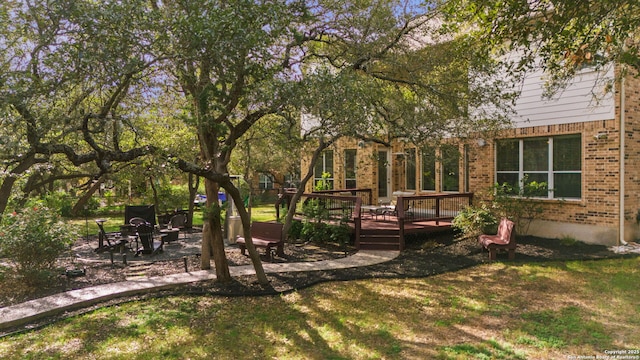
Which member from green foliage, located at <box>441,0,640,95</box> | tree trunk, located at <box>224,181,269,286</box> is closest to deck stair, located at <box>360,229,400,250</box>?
tree trunk, located at <box>224,181,269,286</box>

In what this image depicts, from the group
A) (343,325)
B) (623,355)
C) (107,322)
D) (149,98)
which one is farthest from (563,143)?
(107,322)

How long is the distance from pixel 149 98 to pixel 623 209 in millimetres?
11871

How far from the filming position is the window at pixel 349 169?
1771cm

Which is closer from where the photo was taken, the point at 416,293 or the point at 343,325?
the point at 343,325

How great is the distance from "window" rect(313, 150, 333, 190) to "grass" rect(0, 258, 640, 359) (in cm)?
1113

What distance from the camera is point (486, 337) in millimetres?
4898

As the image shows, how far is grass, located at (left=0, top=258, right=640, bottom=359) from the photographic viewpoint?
457 cm

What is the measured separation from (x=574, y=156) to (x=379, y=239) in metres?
5.82

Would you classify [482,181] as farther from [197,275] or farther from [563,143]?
[197,275]

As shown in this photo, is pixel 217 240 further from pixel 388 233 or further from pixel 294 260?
pixel 388 233

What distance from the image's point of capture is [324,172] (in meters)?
19.1

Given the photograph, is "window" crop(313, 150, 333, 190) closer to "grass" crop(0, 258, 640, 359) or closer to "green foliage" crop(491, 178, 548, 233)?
"green foliage" crop(491, 178, 548, 233)

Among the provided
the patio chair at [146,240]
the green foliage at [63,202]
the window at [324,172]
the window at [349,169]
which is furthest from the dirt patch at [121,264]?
the green foliage at [63,202]

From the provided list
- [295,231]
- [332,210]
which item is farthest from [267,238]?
[332,210]
